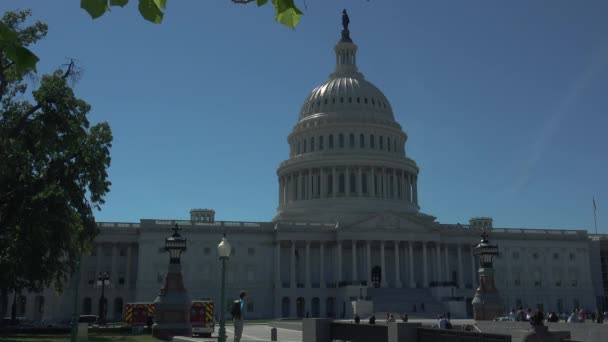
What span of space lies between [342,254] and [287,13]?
99130 millimetres

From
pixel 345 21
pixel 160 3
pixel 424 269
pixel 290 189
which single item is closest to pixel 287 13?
pixel 160 3

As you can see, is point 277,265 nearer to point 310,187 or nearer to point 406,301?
point 310,187

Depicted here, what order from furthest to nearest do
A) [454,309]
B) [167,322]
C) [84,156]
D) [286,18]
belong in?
[454,309]
[84,156]
[167,322]
[286,18]

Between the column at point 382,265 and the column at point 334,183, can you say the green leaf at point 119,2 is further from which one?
the column at point 334,183

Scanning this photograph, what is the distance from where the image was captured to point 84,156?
4781 centimetres

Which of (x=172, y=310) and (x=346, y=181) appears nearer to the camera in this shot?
(x=172, y=310)

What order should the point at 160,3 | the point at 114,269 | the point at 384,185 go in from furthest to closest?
the point at 384,185, the point at 114,269, the point at 160,3

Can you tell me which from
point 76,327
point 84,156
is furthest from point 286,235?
point 76,327

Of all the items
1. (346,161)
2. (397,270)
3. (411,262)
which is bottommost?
(397,270)

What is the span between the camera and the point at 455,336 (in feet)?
72.8

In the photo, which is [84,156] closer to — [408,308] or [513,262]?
[408,308]

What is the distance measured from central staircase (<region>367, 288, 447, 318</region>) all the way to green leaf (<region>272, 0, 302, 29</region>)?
85001 millimetres

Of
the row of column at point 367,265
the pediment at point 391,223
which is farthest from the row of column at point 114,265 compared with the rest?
the pediment at point 391,223

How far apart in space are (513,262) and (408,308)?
29455mm
